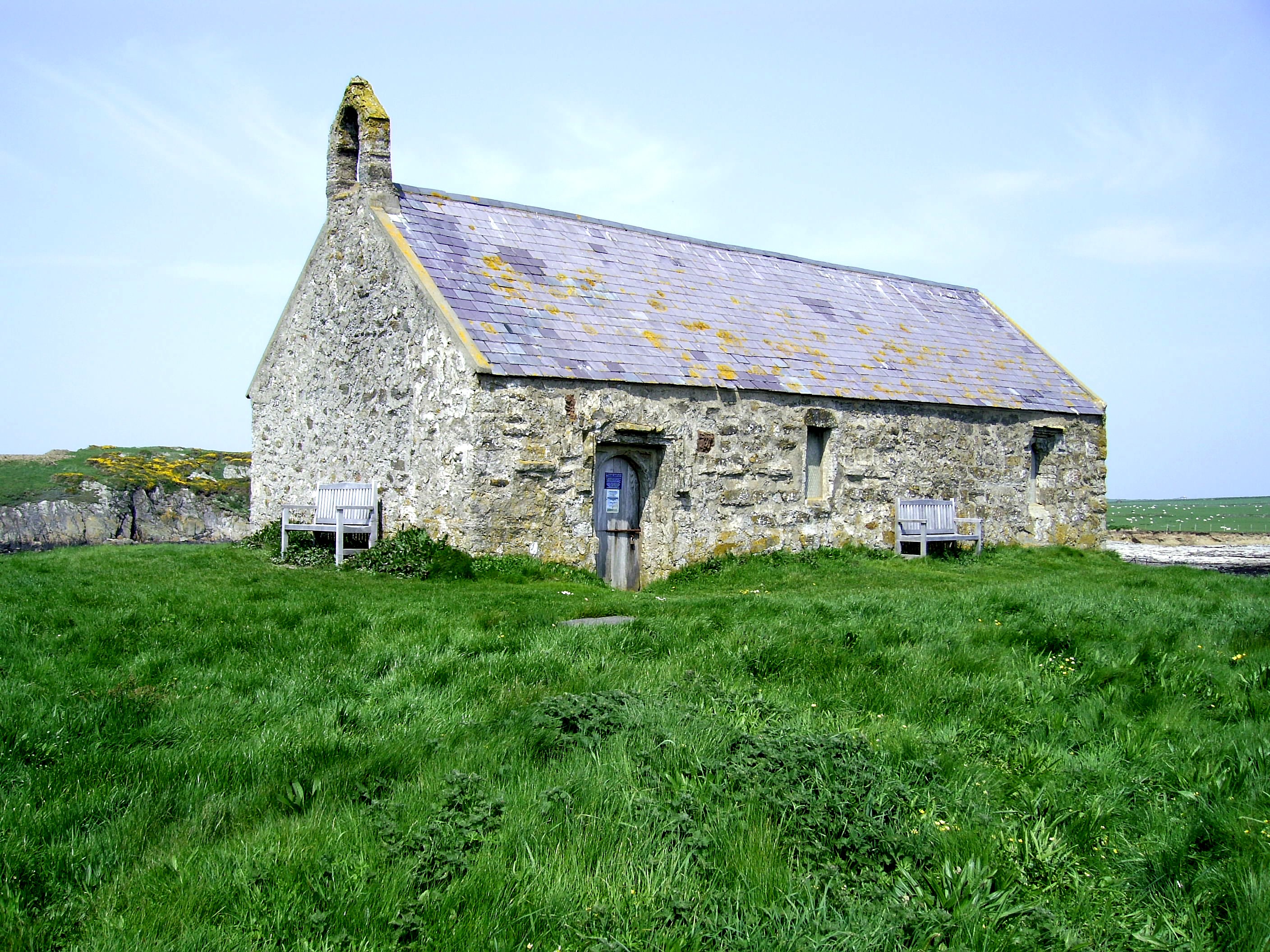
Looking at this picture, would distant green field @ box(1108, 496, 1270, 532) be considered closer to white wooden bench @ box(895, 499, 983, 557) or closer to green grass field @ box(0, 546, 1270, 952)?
white wooden bench @ box(895, 499, 983, 557)

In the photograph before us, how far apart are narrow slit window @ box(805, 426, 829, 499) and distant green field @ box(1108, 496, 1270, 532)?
22765 mm

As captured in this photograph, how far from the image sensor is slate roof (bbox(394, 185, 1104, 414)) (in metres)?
15.1

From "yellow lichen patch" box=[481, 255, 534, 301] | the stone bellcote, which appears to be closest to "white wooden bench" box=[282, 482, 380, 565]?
"yellow lichen patch" box=[481, 255, 534, 301]

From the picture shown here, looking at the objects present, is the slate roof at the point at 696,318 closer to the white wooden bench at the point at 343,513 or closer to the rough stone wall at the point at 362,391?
the rough stone wall at the point at 362,391

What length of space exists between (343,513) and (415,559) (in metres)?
2.62

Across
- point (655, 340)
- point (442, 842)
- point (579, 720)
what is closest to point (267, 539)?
point (655, 340)

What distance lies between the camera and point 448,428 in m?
14.0

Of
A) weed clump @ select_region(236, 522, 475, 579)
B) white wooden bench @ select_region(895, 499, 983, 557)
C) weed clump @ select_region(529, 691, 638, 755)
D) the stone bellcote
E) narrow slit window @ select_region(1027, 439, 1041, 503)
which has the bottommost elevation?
weed clump @ select_region(529, 691, 638, 755)

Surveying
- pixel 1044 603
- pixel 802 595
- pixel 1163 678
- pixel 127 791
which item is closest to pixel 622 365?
pixel 802 595

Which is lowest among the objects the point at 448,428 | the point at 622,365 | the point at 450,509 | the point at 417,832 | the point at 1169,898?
the point at 1169,898

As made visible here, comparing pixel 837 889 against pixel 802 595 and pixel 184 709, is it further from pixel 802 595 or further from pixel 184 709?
pixel 802 595

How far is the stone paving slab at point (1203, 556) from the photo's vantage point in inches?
786

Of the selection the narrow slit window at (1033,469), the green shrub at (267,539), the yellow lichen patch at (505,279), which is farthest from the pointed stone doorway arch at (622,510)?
the narrow slit window at (1033,469)

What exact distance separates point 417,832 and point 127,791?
1.58 m
